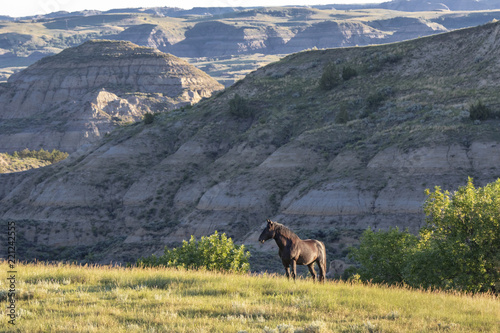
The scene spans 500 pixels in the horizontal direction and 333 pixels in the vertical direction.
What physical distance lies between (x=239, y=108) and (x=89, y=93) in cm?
9801

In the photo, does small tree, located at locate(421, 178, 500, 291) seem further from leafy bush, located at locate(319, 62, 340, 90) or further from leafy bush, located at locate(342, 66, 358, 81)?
leafy bush, located at locate(342, 66, 358, 81)

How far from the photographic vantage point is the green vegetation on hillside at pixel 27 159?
12350 centimetres

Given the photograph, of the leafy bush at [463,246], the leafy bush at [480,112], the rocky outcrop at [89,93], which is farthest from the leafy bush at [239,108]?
the rocky outcrop at [89,93]

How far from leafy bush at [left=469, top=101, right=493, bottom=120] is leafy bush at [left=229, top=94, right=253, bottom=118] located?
3299 cm

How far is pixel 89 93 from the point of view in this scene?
173750 mm

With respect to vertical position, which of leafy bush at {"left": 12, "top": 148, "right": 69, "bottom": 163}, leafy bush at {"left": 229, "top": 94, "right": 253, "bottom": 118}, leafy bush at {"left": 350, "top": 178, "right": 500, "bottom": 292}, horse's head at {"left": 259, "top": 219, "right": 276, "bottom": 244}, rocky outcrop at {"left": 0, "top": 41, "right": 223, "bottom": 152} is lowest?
leafy bush at {"left": 12, "top": 148, "right": 69, "bottom": 163}

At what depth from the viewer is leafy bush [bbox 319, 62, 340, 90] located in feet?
283

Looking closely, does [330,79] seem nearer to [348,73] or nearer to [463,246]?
[348,73]

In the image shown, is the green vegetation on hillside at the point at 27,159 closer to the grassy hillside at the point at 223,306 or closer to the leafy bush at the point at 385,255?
the leafy bush at the point at 385,255

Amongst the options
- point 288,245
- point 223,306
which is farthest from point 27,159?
point 223,306

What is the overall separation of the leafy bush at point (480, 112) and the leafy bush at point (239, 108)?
1299 inches

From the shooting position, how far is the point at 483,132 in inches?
2320

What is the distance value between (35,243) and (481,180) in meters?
49.0

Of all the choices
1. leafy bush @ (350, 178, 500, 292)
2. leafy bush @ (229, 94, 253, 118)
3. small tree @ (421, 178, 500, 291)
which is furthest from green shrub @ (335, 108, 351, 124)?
small tree @ (421, 178, 500, 291)
